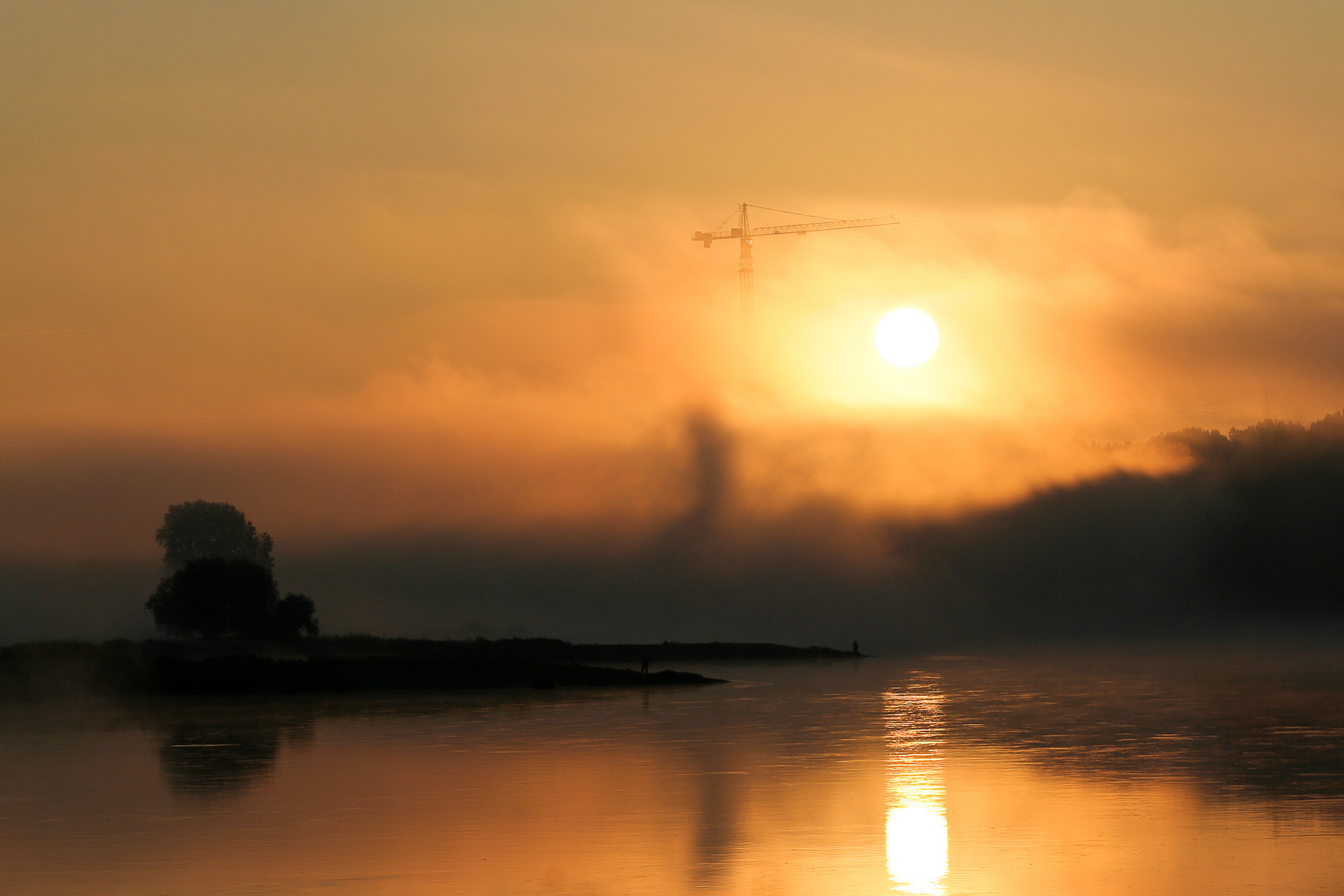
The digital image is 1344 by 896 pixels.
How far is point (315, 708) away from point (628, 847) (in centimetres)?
5570

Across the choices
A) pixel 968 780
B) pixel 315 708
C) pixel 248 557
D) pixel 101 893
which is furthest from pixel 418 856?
pixel 248 557

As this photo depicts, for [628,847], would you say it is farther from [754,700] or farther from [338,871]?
[754,700]

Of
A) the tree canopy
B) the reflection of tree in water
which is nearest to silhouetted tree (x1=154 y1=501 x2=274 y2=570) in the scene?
the tree canopy

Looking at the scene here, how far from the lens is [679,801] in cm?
3794

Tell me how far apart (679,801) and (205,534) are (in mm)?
111170

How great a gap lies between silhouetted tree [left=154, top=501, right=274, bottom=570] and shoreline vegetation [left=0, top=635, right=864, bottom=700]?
49.2 feet

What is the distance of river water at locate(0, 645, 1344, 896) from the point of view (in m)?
26.9

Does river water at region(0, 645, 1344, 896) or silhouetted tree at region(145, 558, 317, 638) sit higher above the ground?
silhouetted tree at region(145, 558, 317, 638)

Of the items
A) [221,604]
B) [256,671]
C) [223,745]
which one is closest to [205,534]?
[221,604]

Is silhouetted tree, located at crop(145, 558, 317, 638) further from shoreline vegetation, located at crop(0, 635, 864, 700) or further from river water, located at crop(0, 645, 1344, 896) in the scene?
river water, located at crop(0, 645, 1344, 896)

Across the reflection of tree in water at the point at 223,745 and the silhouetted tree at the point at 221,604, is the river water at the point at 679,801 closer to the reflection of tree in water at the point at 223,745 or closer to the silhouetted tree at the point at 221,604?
the reflection of tree in water at the point at 223,745

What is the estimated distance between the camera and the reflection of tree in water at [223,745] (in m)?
43.4

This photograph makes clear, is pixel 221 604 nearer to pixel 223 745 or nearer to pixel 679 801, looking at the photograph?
pixel 223 745

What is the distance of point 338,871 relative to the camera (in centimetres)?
2766
